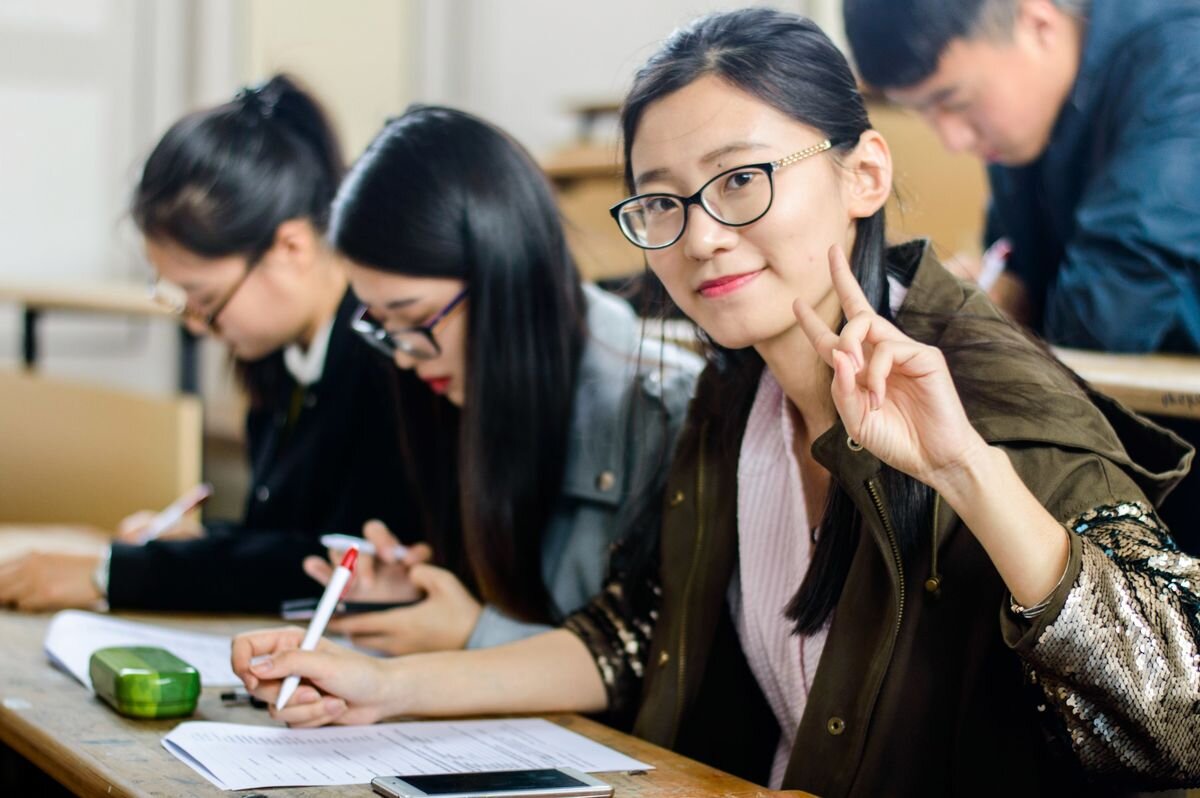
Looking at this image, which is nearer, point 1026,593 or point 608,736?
point 1026,593

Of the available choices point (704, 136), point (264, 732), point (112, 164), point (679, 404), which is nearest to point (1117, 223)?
point (679, 404)

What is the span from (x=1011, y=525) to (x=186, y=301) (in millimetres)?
1443

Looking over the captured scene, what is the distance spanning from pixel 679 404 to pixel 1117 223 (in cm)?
77

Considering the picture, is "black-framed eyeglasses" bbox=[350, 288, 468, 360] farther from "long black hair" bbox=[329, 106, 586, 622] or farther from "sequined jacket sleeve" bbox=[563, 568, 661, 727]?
"sequined jacket sleeve" bbox=[563, 568, 661, 727]

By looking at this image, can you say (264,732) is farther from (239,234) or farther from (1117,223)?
(1117,223)

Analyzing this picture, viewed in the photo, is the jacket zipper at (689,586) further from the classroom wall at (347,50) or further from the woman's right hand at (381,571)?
the classroom wall at (347,50)

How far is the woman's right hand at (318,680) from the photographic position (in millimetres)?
1328

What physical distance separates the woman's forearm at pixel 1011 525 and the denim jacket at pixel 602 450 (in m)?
0.63

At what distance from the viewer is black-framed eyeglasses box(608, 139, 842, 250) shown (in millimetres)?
1242

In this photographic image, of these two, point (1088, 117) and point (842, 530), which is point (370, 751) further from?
point (1088, 117)

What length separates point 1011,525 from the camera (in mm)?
1047

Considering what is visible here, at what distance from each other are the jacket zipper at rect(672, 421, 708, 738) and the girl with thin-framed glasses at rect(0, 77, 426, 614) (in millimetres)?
576

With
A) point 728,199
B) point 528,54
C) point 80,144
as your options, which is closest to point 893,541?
point 728,199

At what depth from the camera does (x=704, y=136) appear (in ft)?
4.13
